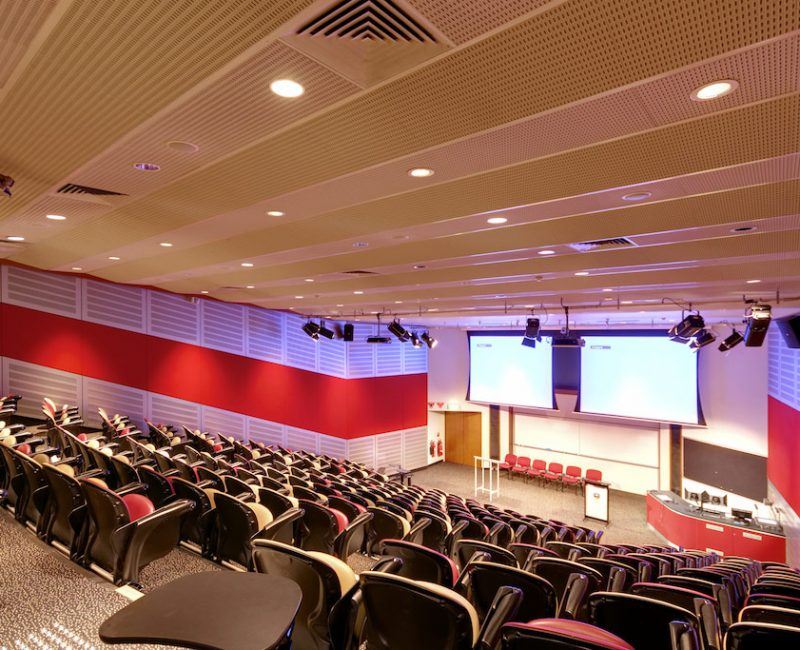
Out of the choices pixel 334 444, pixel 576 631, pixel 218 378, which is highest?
pixel 576 631

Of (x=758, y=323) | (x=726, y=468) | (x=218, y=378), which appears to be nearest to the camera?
(x=758, y=323)

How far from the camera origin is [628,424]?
53.6 feet

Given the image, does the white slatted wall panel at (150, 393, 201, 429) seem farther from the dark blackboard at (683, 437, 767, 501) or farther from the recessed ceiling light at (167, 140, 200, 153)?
the dark blackboard at (683, 437, 767, 501)

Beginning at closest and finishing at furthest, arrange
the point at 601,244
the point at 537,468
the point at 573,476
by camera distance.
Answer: the point at 601,244
the point at 573,476
the point at 537,468

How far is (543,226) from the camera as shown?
4992 mm

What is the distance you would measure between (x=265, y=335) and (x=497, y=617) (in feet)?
47.8

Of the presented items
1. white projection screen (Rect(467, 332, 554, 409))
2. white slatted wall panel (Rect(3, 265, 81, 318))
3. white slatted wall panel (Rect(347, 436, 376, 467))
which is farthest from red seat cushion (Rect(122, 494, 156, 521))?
white projection screen (Rect(467, 332, 554, 409))

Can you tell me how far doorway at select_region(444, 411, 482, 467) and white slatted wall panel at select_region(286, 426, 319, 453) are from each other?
5.86 m

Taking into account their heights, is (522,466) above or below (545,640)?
below

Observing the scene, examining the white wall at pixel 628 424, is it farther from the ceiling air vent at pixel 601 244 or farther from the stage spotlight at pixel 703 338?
the ceiling air vent at pixel 601 244

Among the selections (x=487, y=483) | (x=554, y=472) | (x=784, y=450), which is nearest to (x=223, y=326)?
(x=487, y=483)

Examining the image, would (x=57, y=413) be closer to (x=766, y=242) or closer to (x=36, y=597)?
(x=36, y=597)

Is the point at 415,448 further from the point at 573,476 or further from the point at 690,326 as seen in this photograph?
the point at 690,326

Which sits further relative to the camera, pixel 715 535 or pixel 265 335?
pixel 265 335
